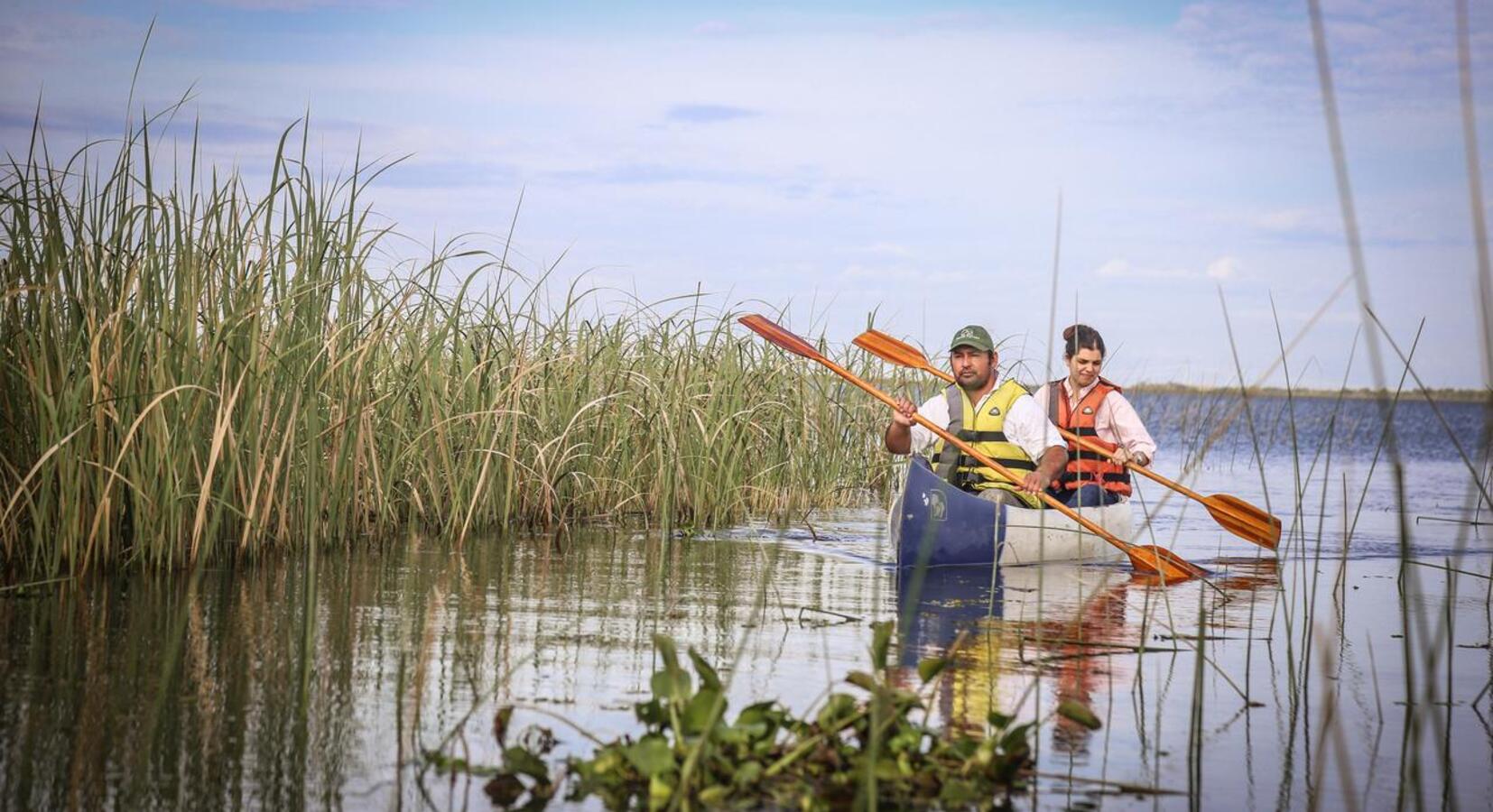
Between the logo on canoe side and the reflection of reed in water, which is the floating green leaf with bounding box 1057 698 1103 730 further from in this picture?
the logo on canoe side

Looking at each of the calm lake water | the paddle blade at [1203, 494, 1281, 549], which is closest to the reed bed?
the calm lake water

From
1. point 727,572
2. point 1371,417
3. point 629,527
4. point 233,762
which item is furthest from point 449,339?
point 1371,417

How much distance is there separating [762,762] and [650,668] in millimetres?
1485

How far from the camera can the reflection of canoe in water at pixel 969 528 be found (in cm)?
800

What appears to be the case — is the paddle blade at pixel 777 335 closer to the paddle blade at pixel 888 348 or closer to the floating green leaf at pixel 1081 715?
the paddle blade at pixel 888 348

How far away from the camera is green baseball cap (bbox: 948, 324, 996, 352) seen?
8766mm

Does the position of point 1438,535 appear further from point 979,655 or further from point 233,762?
point 233,762

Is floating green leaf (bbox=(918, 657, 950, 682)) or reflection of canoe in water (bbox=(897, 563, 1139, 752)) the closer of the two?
floating green leaf (bbox=(918, 657, 950, 682))

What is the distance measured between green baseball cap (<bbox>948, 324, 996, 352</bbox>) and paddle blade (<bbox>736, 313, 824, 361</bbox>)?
37.9 inches

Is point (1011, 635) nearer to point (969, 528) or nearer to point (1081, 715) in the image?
point (1081, 715)

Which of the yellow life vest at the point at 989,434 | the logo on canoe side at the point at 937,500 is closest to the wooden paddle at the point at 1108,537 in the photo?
the yellow life vest at the point at 989,434

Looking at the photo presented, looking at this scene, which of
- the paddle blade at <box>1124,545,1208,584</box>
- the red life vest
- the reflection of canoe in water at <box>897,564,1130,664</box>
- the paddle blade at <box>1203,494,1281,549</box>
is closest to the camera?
the reflection of canoe in water at <box>897,564,1130,664</box>

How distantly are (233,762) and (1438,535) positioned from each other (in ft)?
35.0

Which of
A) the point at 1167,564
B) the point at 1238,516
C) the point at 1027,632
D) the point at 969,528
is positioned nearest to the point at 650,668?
the point at 1027,632
